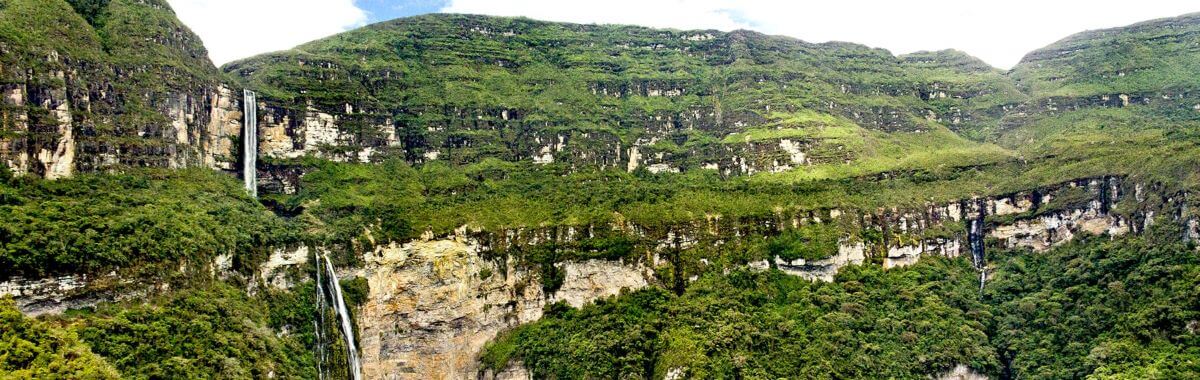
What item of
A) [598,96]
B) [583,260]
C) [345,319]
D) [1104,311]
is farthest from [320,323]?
[1104,311]

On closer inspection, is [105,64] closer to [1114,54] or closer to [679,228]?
[679,228]

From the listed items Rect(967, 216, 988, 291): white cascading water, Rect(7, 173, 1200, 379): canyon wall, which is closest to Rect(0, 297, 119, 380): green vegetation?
Rect(7, 173, 1200, 379): canyon wall

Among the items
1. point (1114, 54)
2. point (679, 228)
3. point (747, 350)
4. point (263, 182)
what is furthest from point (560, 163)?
point (1114, 54)

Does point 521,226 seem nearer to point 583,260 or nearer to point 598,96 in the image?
point 583,260

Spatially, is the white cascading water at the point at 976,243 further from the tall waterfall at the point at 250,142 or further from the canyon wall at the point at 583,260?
the tall waterfall at the point at 250,142

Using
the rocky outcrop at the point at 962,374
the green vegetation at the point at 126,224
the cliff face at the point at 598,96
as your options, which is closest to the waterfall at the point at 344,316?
the green vegetation at the point at 126,224

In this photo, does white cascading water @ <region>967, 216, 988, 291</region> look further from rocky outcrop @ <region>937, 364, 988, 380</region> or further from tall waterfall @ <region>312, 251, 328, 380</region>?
tall waterfall @ <region>312, 251, 328, 380</region>
